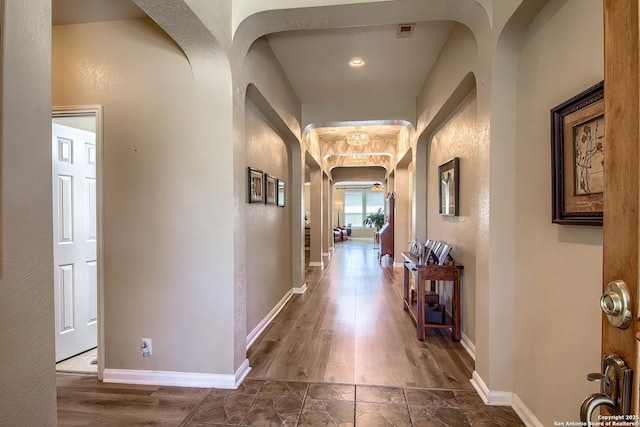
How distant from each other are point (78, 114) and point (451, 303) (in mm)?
3904

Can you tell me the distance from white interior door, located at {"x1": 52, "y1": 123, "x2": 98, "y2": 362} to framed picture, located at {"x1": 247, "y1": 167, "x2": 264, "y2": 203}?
143 cm

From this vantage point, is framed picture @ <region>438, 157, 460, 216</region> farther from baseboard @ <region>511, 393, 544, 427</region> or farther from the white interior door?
the white interior door

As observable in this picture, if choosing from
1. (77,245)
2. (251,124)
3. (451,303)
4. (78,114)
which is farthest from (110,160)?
(451,303)

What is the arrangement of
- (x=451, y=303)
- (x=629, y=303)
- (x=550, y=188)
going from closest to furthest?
1. (x=629, y=303)
2. (x=550, y=188)
3. (x=451, y=303)

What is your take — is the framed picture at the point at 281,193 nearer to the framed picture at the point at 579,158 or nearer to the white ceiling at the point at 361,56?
the white ceiling at the point at 361,56

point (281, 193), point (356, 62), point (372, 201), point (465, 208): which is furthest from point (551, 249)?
point (372, 201)

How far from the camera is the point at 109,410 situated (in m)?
1.98

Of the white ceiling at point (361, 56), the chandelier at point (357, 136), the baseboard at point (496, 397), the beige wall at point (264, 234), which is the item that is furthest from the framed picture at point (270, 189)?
the chandelier at point (357, 136)

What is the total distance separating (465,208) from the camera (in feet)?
9.53

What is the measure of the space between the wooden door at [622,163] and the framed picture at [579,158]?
2.66 feet

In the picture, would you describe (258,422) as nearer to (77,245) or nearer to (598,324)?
(598,324)

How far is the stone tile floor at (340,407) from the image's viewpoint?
6.06 feet

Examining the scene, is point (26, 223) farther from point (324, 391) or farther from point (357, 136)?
point (357, 136)

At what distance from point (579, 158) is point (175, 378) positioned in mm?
2873
